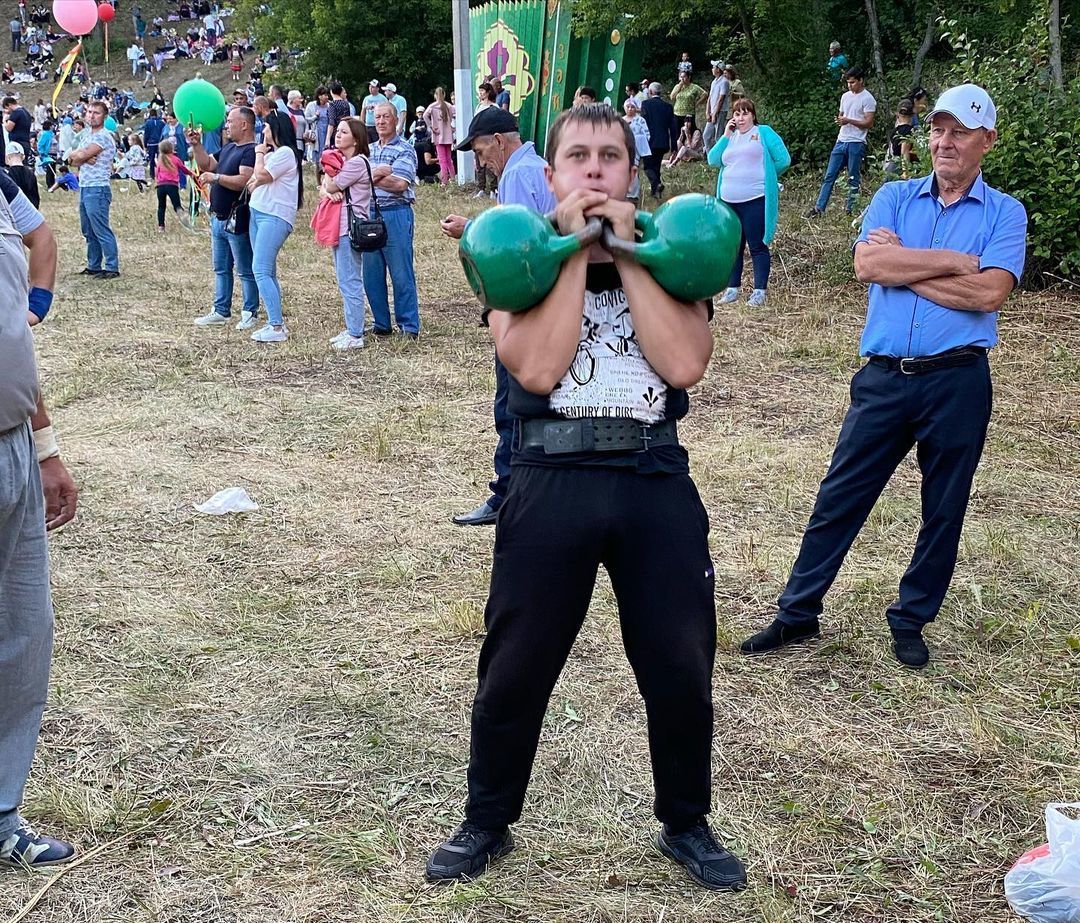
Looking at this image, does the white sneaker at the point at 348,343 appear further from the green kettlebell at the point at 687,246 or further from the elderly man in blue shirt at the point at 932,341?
the green kettlebell at the point at 687,246

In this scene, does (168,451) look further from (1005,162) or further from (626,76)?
(626,76)

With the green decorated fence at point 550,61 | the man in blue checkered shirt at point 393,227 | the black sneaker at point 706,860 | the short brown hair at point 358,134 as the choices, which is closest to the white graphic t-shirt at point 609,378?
the black sneaker at point 706,860

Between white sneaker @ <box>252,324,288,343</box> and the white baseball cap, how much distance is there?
663cm

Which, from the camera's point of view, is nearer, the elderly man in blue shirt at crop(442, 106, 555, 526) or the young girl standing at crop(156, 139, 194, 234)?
the elderly man in blue shirt at crop(442, 106, 555, 526)

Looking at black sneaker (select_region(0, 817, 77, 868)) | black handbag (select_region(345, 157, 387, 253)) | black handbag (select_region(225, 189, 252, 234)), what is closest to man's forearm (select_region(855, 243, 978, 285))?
black sneaker (select_region(0, 817, 77, 868))

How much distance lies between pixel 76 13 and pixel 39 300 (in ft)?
61.8

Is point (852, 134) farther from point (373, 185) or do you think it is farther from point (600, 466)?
point (600, 466)

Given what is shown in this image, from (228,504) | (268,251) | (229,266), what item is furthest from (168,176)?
(228,504)

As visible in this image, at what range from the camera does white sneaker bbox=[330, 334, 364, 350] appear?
918 centimetres

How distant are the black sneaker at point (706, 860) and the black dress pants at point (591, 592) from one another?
0.29 meters

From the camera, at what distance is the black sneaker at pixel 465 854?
2959 millimetres

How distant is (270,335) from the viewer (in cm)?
943

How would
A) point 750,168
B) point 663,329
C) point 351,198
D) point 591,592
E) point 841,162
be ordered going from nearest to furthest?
point 663,329, point 591,592, point 351,198, point 750,168, point 841,162

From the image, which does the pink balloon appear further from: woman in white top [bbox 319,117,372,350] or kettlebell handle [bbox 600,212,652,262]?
kettlebell handle [bbox 600,212,652,262]
